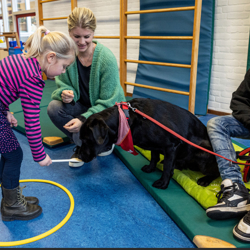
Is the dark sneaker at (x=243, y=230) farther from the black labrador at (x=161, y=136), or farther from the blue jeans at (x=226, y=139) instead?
the black labrador at (x=161, y=136)

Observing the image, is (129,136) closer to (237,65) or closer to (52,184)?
(52,184)

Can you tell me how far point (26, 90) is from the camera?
3.74ft

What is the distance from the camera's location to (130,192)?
1580 mm

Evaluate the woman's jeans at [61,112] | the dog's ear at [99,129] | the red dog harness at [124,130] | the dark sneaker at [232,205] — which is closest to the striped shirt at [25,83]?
the dog's ear at [99,129]

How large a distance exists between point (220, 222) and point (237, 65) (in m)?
2.24

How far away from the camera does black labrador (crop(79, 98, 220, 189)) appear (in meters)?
1.45

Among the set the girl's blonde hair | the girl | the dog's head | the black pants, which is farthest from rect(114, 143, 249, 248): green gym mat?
the girl's blonde hair

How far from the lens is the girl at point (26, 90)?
114 centimetres

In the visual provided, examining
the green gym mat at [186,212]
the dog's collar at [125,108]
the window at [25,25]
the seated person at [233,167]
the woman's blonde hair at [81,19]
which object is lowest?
the green gym mat at [186,212]

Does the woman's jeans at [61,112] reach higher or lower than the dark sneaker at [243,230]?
higher

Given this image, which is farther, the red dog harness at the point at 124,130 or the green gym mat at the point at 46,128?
the green gym mat at the point at 46,128

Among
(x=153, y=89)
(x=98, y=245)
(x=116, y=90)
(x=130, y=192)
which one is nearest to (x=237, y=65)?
(x=153, y=89)

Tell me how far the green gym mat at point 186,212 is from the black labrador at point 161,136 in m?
0.07

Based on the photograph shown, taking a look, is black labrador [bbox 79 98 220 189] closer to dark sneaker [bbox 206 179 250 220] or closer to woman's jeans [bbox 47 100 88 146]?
dark sneaker [bbox 206 179 250 220]
